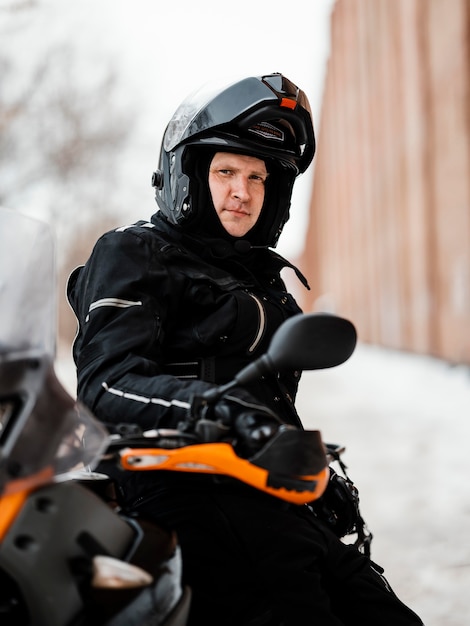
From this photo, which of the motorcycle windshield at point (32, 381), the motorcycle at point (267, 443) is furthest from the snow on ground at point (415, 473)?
the motorcycle windshield at point (32, 381)

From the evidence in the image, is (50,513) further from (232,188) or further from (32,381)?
(232,188)

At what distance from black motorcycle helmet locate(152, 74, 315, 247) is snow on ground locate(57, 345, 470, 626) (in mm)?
2335

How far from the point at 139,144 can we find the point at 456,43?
8.38 metres

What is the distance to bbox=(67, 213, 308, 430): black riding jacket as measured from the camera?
6.13ft

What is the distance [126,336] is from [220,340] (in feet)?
1.15

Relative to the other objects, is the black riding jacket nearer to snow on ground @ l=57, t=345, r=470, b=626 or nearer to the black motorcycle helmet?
the black motorcycle helmet

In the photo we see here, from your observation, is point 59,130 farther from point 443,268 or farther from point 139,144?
point 443,268

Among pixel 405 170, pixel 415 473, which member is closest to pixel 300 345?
pixel 415 473

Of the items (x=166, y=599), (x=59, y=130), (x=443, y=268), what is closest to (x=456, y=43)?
(x=443, y=268)

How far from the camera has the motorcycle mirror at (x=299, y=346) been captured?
63.8 inches

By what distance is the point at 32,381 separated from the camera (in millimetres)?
1425

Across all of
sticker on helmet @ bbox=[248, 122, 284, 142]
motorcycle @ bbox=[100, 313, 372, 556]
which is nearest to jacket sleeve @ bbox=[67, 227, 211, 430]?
motorcycle @ bbox=[100, 313, 372, 556]

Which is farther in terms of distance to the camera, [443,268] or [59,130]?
[443,268]

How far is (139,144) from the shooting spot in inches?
815
